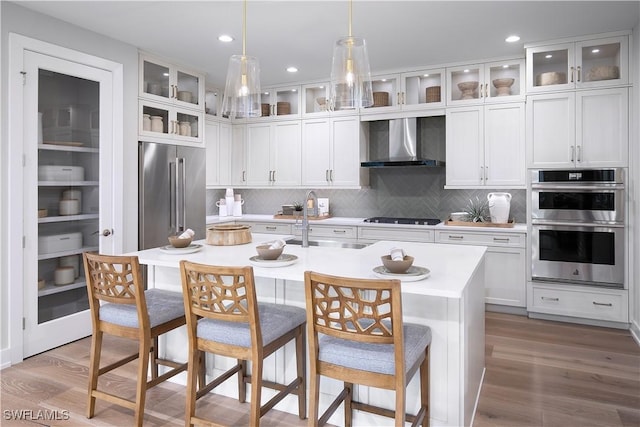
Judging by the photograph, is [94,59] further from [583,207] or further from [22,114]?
[583,207]

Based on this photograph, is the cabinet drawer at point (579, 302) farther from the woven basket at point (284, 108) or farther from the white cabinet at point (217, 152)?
the white cabinet at point (217, 152)

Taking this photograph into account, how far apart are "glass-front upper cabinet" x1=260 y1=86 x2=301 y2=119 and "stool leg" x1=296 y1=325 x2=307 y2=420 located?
3869 millimetres

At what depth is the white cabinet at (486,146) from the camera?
14.6 feet

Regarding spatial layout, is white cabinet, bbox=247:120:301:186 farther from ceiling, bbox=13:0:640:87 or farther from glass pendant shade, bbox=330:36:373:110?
glass pendant shade, bbox=330:36:373:110

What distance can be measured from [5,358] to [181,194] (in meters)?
2.12

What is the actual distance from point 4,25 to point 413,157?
3.97 meters

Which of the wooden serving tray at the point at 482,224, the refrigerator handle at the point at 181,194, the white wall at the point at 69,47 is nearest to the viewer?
the white wall at the point at 69,47

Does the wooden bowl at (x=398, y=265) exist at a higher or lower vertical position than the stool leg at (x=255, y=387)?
higher

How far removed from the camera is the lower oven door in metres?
3.82

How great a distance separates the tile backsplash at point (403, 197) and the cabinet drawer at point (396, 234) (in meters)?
0.62

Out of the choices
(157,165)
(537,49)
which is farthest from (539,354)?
(157,165)

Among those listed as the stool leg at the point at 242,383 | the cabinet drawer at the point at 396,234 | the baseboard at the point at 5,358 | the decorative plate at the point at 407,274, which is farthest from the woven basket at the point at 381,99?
the baseboard at the point at 5,358

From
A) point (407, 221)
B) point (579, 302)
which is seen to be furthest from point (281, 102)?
point (579, 302)

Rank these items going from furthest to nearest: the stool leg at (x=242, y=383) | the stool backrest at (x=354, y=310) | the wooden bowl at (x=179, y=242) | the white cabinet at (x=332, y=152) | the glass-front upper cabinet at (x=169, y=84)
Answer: the white cabinet at (x=332, y=152) → the glass-front upper cabinet at (x=169, y=84) → the wooden bowl at (x=179, y=242) → the stool leg at (x=242, y=383) → the stool backrest at (x=354, y=310)
